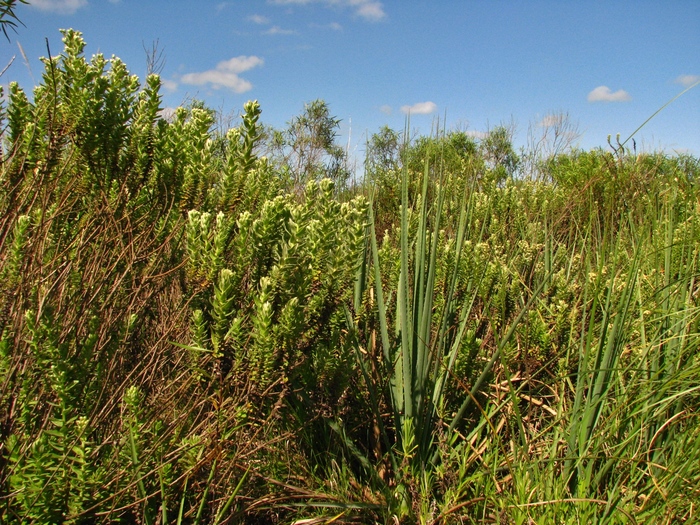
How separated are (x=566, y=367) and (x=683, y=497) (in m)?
0.75

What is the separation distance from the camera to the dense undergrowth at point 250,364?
1.62m

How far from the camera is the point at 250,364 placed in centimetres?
170

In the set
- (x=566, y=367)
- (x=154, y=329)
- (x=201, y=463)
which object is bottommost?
(x=201, y=463)

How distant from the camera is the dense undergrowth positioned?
162 centimetres

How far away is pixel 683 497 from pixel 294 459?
1.31m

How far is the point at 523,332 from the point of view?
2.52m

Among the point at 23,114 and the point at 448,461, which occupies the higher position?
the point at 23,114

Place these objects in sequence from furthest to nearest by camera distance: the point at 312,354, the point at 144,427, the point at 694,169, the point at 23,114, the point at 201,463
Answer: the point at 694,169, the point at 23,114, the point at 312,354, the point at 144,427, the point at 201,463

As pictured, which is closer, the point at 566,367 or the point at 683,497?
the point at 683,497

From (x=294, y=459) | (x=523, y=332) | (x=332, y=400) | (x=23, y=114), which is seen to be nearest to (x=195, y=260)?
(x=332, y=400)

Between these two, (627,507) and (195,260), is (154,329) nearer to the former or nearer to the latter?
(195,260)

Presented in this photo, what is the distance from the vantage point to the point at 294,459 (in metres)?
2.08

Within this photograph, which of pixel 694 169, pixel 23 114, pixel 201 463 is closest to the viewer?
pixel 201 463

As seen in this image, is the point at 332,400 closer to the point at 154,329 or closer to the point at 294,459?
the point at 294,459
